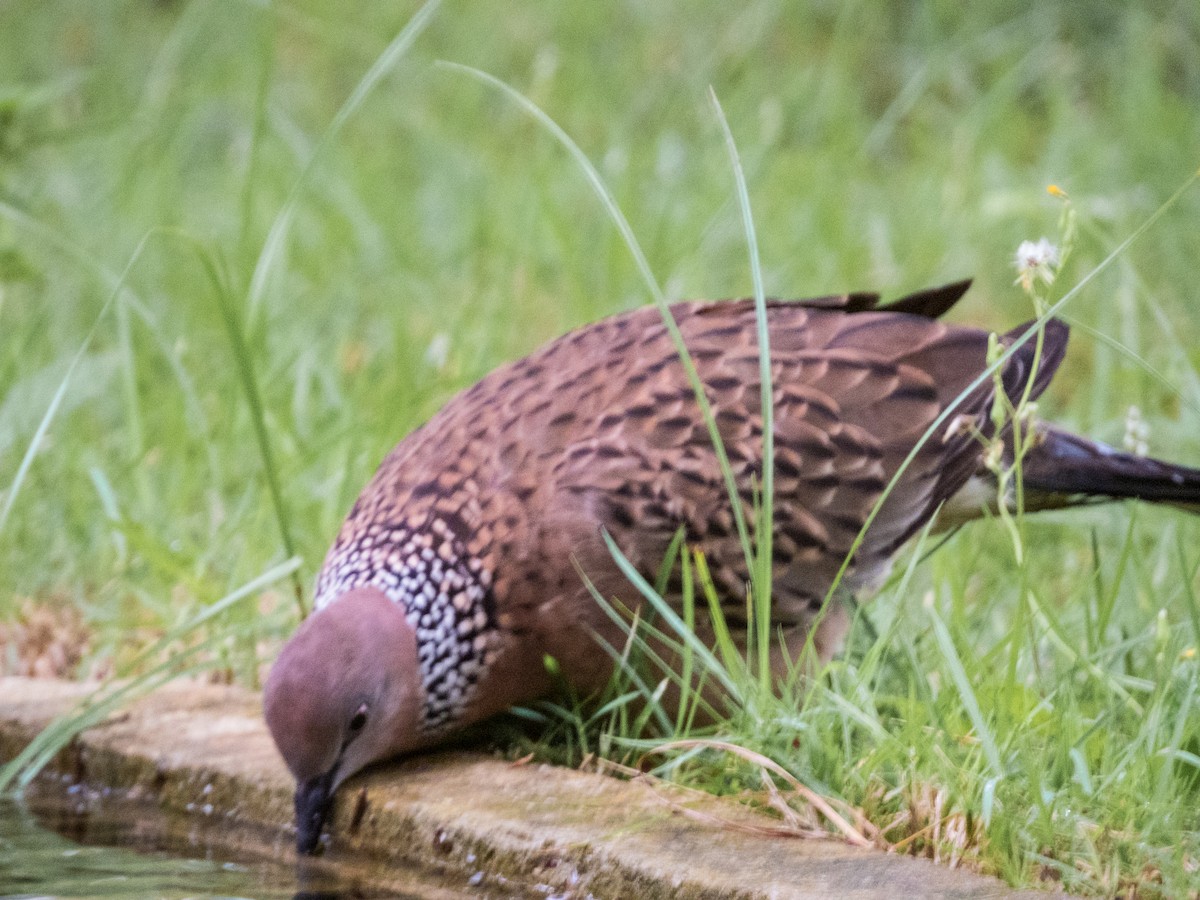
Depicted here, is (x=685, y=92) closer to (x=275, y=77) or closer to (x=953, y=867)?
(x=275, y=77)

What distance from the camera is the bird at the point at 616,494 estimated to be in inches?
118

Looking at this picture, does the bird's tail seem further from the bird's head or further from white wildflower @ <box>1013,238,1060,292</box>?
the bird's head

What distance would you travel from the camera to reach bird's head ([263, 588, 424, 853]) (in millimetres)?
2850

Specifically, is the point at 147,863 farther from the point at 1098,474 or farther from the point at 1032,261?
the point at 1098,474

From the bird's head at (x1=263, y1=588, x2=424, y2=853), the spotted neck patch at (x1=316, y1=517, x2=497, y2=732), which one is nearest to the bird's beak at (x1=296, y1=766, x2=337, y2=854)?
the bird's head at (x1=263, y1=588, x2=424, y2=853)

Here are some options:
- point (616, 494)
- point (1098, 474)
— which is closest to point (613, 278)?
point (1098, 474)

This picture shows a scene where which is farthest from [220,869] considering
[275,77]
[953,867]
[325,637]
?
[275,77]

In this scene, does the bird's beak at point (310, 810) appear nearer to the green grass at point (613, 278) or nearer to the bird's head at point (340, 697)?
the bird's head at point (340, 697)

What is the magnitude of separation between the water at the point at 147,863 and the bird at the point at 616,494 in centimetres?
13

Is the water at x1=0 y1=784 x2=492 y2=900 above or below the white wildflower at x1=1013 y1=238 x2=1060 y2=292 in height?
below

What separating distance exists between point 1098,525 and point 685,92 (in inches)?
139

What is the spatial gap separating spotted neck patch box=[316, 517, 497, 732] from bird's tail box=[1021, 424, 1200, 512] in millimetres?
1239

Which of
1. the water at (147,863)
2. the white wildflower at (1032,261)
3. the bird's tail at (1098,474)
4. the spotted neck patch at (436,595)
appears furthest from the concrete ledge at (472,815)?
the bird's tail at (1098,474)

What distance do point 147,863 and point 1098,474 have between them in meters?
2.07
